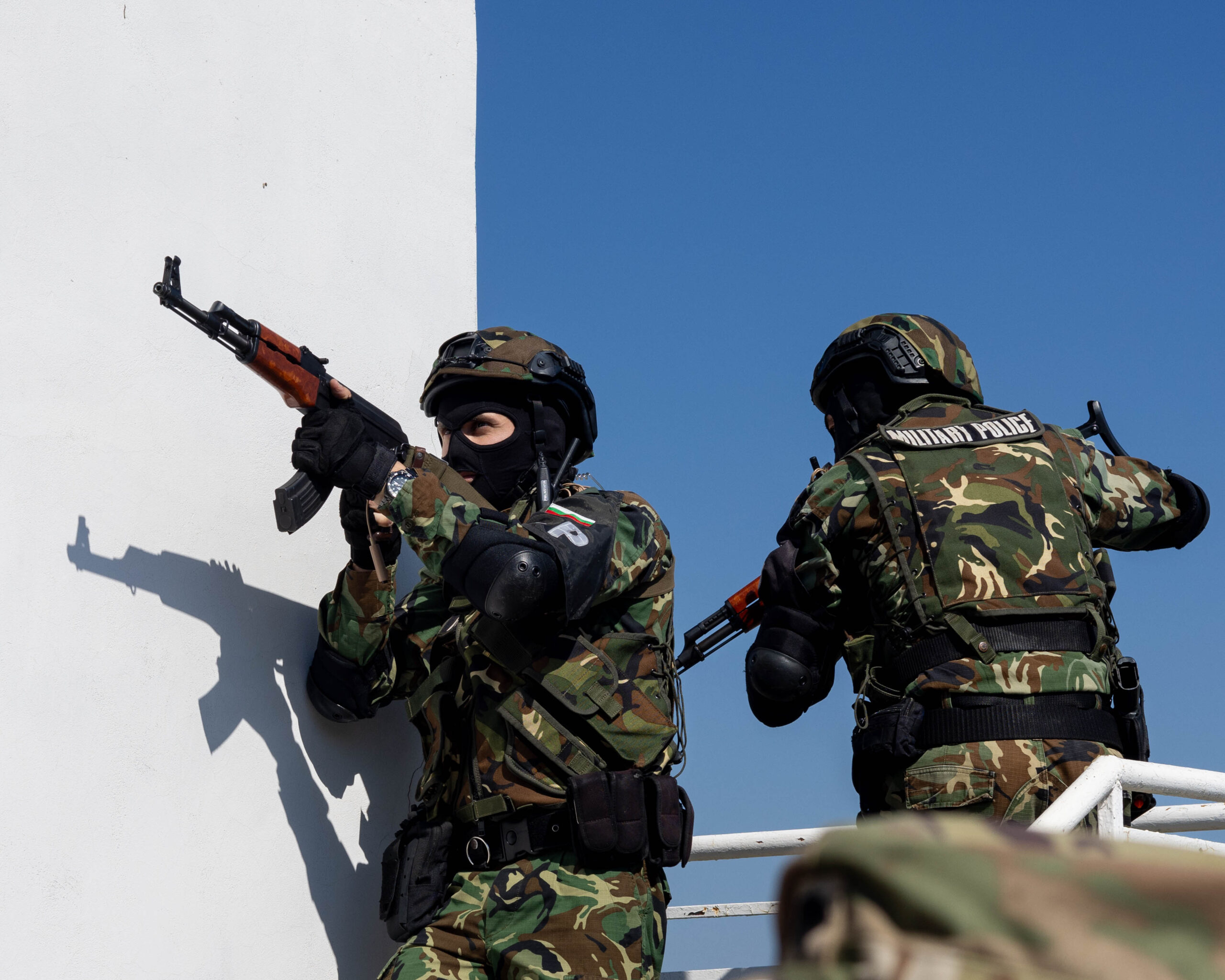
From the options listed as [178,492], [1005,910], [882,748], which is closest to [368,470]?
[178,492]

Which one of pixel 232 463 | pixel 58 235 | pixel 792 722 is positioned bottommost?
pixel 792 722

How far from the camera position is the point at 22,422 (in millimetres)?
2805

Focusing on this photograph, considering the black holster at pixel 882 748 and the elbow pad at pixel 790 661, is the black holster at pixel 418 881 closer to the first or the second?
the elbow pad at pixel 790 661

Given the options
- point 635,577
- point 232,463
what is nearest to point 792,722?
point 635,577

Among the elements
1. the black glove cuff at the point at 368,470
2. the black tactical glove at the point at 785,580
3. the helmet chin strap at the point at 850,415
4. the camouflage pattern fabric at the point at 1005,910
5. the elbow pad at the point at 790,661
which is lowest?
the camouflage pattern fabric at the point at 1005,910

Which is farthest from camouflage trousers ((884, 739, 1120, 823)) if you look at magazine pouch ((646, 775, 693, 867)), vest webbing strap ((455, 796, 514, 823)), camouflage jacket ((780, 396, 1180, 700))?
vest webbing strap ((455, 796, 514, 823))

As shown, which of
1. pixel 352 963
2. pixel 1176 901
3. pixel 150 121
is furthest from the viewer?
pixel 352 963

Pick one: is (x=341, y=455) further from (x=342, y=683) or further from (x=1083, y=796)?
(x=1083, y=796)

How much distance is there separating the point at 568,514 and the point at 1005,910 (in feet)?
8.46

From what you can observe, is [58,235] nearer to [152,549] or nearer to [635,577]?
[152,549]

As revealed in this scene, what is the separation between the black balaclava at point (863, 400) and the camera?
374cm

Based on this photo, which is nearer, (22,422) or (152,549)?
(22,422)

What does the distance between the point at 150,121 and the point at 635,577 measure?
1.68 metres

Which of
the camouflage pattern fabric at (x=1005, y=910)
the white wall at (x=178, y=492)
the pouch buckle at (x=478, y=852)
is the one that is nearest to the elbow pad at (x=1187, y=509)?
the pouch buckle at (x=478, y=852)
